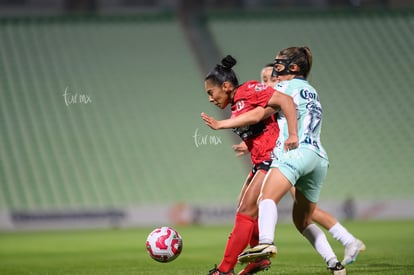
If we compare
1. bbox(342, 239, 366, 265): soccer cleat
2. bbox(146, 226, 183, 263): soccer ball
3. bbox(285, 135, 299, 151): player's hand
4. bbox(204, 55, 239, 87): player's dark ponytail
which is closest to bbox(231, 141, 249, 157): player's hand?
bbox(204, 55, 239, 87): player's dark ponytail

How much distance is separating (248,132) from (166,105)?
42.6 ft

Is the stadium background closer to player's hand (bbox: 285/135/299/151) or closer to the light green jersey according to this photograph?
the light green jersey

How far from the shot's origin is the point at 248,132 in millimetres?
6855

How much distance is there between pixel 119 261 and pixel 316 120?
11.6 ft

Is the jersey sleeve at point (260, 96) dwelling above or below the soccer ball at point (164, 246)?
above

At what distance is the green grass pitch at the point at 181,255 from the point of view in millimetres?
7879

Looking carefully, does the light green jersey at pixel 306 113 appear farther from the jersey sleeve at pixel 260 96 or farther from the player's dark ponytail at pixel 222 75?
the player's dark ponytail at pixel 222 75

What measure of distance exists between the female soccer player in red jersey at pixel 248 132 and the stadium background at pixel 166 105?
901cm

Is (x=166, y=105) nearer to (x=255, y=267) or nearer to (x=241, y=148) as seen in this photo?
(x=241, y=148)

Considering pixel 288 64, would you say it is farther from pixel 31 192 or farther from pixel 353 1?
pixel 353 1

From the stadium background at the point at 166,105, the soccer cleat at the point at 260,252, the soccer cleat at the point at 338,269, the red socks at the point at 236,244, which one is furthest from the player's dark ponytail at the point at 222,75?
the stadium background at the point at 166,105

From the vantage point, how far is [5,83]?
64.6ft

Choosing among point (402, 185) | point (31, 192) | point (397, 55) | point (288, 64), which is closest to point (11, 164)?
point (31, 192)

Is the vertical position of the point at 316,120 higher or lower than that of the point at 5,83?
lower
